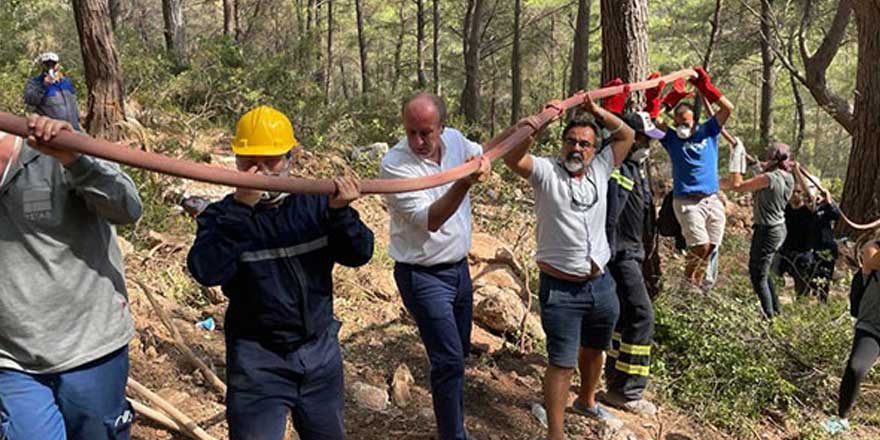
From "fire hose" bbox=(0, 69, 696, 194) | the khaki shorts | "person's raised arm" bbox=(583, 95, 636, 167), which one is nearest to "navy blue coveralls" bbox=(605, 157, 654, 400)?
"person's raised arm" bbox=(583, 95, 636, 167)

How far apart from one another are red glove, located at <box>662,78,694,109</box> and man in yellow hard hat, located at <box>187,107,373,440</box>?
2.95m

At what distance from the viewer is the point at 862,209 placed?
9.07m

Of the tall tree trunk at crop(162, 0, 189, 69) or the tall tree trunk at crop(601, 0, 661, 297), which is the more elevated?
the tall tree trunk at crop(162, 0, 189, 69)

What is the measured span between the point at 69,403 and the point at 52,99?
624 centimetres

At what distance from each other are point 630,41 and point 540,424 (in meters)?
2.67

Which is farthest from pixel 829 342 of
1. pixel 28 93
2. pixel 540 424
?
pixel 28 93

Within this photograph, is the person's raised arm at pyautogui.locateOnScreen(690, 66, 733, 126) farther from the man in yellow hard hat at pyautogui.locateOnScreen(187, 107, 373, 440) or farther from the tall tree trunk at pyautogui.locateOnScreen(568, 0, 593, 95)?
the tall tree trunk at pyautogui.locateOnScreen(568, 0, 593, 95)

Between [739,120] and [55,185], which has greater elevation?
[739,120]

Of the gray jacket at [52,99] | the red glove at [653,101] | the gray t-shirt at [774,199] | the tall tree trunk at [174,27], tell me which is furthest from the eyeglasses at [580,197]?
the tall tree trunk at [174,27]

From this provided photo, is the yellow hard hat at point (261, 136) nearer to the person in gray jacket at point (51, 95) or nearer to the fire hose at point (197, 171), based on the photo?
the fire hose at point (197, 171)

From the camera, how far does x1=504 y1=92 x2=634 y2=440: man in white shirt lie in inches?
139

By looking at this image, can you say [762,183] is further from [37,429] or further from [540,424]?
[37,429]

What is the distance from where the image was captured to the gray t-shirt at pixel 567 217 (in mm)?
3533

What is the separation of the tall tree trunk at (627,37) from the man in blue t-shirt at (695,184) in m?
0.91
